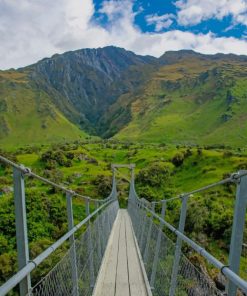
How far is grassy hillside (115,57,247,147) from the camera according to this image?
12888cm

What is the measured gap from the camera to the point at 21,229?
1.92 m

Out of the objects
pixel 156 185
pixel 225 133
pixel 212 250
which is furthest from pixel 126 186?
pixel 225 133

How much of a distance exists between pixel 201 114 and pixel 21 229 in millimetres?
155838

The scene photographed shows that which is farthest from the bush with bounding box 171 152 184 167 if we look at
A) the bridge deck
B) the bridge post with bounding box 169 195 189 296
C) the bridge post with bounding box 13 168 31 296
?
the bridge post with bounding box 13 168 31 296

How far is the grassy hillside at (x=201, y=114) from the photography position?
128875 mm

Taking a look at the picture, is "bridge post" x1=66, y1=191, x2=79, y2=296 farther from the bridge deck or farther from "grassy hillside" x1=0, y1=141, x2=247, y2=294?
"grassy hillside" x1=0, y1=141, x2=247, y2=294

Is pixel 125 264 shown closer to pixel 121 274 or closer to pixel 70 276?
pixel 121 274

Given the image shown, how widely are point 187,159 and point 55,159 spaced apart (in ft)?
63.0

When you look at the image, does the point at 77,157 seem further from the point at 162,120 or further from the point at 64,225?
the point at 162,120

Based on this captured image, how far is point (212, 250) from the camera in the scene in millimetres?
23062

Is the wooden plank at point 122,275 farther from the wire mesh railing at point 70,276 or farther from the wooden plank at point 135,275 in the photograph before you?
the wire mesh railing at point 70,276

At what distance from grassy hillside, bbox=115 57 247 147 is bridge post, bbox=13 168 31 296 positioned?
112052mm

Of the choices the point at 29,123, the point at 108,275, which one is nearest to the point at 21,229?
the point at 108,275

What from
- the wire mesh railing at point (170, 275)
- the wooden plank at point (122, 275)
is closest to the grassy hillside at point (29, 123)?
the wooden plank at point (122, 275)
